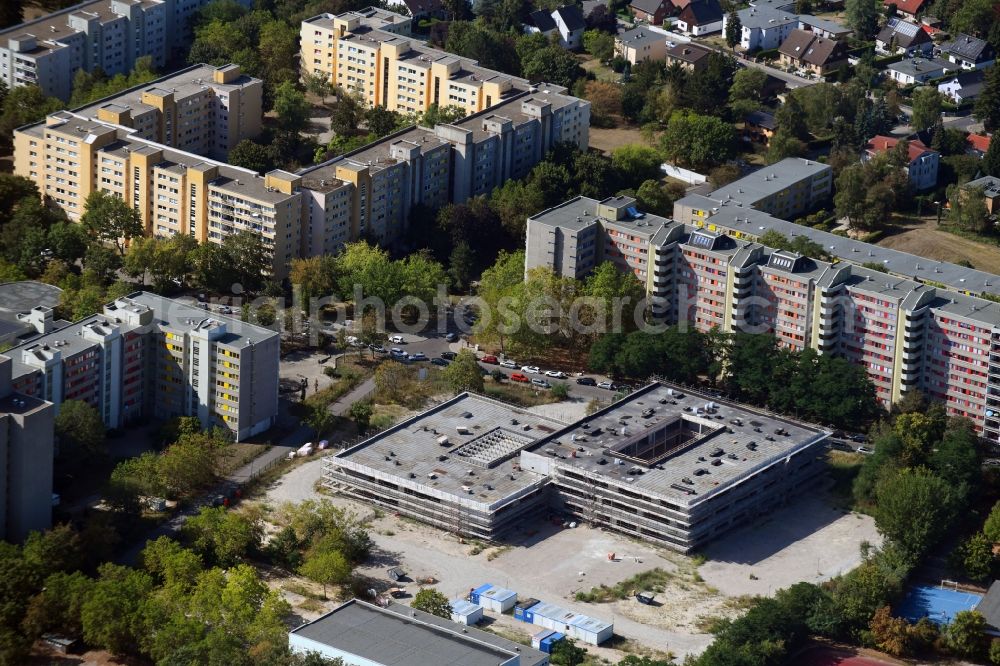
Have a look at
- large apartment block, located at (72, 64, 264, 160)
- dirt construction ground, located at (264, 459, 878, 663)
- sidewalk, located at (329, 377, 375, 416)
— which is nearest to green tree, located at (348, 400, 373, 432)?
sidewalk, located at (329, 377, 375, 416)

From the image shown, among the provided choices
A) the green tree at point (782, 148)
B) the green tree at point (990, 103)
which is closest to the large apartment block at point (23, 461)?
the green tree at point (782, 148)

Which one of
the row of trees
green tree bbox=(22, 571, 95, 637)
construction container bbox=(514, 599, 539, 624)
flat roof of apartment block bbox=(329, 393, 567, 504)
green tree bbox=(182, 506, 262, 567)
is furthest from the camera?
flat roof of apartment block bbox=(329, 393, 567, 504)

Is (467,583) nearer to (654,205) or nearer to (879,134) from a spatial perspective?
(654,205)

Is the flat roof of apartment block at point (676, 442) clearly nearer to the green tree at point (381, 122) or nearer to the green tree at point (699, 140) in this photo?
the green tree at point (699, 140)

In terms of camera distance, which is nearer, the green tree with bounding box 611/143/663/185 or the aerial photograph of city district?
the aerial photograph of city district

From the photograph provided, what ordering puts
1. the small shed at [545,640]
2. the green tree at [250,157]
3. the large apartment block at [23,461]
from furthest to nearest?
1. the green tree at [250,157]
2. the large apartment block at [23,461]
3. the small shed at [545,640]

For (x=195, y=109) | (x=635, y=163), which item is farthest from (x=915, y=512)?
(x=195, y=109)

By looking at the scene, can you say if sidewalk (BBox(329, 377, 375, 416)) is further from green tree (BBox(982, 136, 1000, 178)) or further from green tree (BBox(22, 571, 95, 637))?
green tree (BBox(982, 136, 1000, 178))
